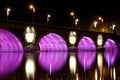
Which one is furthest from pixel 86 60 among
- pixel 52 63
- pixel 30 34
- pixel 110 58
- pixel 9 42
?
pixel 9 42

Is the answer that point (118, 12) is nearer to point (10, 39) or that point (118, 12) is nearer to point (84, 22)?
point (84, 22)

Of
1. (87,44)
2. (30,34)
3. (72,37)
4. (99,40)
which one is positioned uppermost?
(30,34)

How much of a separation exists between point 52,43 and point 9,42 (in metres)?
10.8

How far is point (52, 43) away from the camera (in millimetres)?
57969

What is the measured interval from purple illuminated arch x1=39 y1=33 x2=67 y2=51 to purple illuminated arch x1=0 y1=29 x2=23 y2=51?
7175 mm

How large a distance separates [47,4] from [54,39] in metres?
13.6

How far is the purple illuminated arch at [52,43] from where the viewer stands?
55.7 m

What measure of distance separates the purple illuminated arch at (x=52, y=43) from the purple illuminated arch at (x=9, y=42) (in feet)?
23.5

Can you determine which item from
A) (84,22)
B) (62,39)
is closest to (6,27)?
(62,39)

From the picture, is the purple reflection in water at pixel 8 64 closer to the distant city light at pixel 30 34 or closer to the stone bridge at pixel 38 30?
the stone bridge at pixel 38 30

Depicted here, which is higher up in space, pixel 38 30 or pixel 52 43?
pixel 38 30

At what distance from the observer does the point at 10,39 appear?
4791cm

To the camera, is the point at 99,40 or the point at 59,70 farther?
the point at 99,40

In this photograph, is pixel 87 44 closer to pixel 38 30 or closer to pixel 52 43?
pixel 52 43
